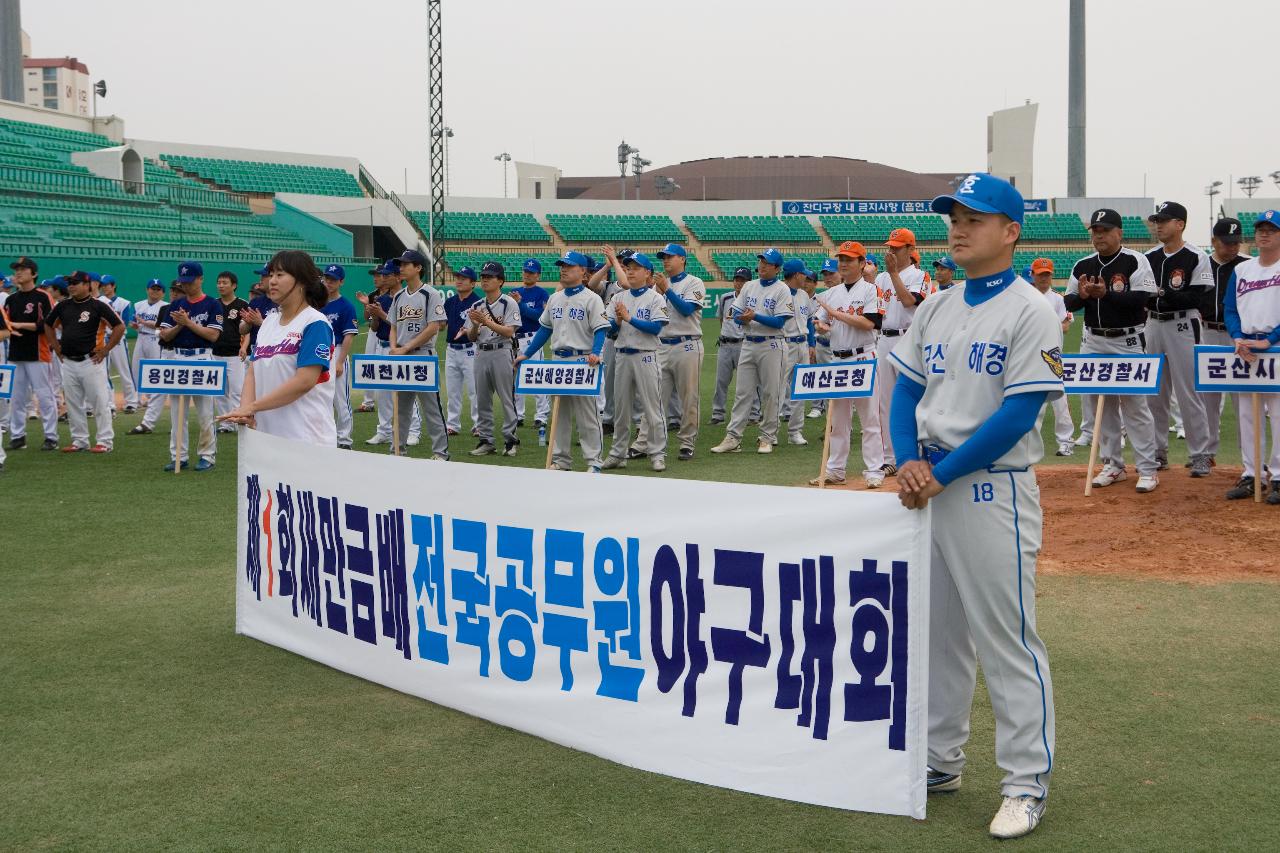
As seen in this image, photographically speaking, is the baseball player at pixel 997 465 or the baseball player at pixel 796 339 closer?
the baseball player at pixel 997 465

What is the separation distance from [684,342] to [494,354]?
2.33 m

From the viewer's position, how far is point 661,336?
1452 cm

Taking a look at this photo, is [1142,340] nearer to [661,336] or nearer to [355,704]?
[661,336]

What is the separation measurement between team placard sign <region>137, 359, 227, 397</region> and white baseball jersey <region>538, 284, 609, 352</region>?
3.67 metres

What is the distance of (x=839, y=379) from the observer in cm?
1151

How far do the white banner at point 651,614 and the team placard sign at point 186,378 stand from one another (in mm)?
7524

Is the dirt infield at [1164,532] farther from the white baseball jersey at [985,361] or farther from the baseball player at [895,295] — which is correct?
the white baseball jersey at [985,361]

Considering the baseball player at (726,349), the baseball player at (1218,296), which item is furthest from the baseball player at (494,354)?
the baseball player at (1218,296)

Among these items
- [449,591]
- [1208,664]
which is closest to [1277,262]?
[1208,664]

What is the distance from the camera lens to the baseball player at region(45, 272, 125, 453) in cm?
1451

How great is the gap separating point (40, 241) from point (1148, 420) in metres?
27.2

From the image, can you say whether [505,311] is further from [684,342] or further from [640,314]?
[684,342]

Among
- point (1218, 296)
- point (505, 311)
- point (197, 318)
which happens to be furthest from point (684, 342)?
point (1218, 296)

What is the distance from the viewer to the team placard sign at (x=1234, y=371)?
953 cm
